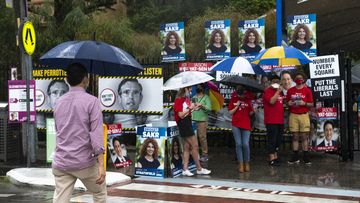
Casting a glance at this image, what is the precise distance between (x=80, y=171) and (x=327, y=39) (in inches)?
565

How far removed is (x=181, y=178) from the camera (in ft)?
32.0

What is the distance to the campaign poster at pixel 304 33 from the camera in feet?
42.2

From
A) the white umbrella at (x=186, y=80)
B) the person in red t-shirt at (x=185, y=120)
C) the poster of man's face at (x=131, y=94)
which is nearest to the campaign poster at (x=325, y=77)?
the white umbrella at (x=186, y=80)

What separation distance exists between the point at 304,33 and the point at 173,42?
3473 mm

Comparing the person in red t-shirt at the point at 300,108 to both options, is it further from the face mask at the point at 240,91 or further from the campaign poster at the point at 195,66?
the campaign poster at the point at 195,66

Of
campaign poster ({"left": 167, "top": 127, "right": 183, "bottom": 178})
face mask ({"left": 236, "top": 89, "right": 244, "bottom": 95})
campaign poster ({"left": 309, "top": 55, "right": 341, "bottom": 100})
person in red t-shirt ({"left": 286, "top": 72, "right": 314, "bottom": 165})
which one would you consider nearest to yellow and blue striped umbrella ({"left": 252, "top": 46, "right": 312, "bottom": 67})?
person in red t-shirt ({"left": 286, "top": 72, "right": 314, "bottom": 165})

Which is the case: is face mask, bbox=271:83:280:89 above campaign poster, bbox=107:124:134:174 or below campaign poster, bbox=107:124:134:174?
above

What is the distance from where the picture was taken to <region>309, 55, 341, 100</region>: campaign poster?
1120cm

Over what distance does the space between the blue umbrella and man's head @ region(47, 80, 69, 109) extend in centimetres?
583

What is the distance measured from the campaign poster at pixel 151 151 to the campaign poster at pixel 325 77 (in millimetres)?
3943

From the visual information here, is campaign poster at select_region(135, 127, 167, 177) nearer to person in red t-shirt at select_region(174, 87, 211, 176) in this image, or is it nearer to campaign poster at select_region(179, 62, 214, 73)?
person in red t-shirt at select_region(174, 87, 211, 176)

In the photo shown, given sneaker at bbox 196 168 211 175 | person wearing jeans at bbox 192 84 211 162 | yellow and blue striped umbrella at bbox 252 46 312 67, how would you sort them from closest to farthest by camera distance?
sneaker at bbox 196 168 211 175
yellow and blue striped umbrella at bbox 252 46 312 67
person wearing jeans at bbox 192 84 211 162

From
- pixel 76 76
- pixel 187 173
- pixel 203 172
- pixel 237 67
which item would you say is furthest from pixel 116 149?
pixel 76 76

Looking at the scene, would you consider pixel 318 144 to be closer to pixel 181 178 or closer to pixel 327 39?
pixel 181 178
